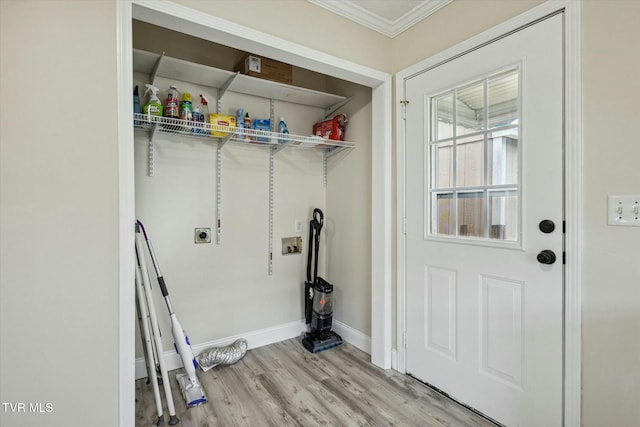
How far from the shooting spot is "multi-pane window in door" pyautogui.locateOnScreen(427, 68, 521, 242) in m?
1.63

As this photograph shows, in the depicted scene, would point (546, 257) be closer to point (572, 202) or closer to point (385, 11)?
point (572, 202)

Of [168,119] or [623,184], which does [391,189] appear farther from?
[168,119]

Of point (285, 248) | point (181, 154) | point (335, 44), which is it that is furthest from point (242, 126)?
point (285, 248)

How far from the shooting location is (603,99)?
131 centimetres

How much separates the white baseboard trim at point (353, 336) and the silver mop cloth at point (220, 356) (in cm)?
91

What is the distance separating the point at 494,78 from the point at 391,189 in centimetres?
92

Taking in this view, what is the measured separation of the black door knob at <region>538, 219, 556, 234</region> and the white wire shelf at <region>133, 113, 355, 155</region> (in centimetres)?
155

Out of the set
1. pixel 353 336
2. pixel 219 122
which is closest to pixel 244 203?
pixel 219 122

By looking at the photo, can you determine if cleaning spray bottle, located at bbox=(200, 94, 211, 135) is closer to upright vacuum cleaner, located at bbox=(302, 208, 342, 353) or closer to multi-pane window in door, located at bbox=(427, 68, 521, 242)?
→ upright vacuum cleaner, located at bbox=(302, 208, 342, 353)

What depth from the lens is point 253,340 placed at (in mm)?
2635

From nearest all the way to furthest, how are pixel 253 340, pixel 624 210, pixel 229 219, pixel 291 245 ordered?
pixel 624 210
pixel 229 219
pixel 253 340
pixel 291 245

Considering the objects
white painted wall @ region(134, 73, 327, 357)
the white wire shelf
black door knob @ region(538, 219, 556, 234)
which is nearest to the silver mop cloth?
white painted wall @ region(134, 73, 327, 357)

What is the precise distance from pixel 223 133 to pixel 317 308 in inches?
63.9

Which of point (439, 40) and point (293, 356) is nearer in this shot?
point (439, 40)
